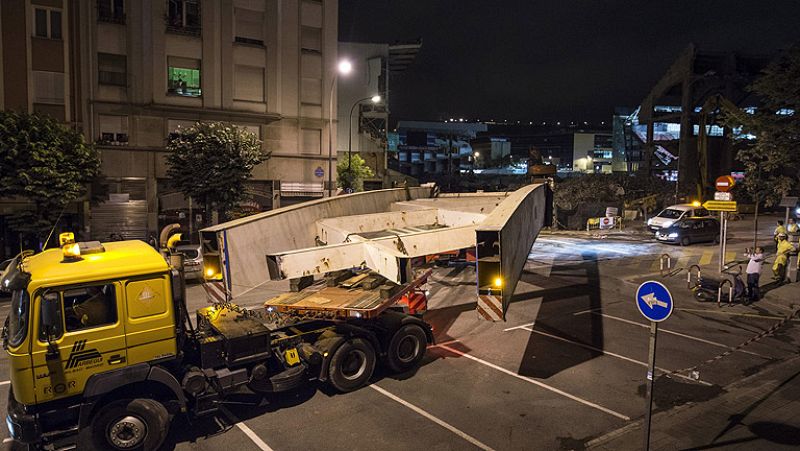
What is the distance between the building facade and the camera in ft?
82.2

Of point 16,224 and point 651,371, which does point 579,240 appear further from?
point 16,224

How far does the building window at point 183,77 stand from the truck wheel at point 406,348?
24.4 metres

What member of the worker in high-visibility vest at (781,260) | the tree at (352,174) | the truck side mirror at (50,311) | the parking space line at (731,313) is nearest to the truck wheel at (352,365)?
the truck side mirror at (50,311)

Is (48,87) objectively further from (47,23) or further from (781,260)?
(781,260)

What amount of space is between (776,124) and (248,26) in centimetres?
2809

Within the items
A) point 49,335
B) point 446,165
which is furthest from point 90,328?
point 446,165

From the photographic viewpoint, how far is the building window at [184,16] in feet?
91.9

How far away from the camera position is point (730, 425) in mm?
7469

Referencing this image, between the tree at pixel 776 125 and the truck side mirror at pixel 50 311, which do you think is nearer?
the truck side mirror at pixel 50 311

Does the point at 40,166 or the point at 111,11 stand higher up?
the point at 111,11

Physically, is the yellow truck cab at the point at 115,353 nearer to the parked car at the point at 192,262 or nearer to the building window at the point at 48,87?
the parked car at the point at 192,262

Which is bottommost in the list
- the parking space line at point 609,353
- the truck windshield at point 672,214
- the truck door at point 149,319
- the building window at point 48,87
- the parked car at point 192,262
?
the parking space line at point 609,353

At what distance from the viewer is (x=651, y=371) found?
20.7 ft

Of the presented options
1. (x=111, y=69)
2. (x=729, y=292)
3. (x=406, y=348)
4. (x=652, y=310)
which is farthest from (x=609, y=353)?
(x=111, y=69)
